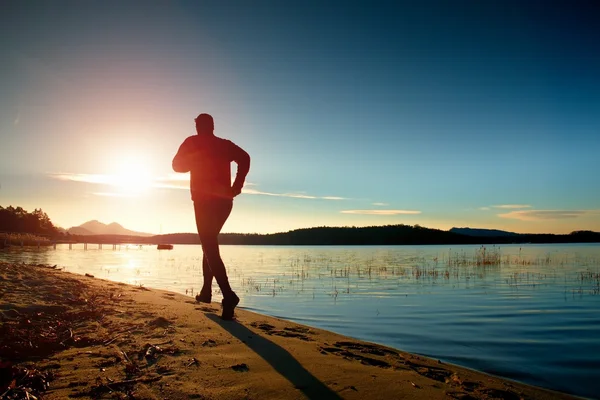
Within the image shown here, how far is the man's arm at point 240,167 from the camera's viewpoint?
249 inches

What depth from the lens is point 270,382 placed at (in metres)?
3.39

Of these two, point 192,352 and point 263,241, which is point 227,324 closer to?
point 192,352

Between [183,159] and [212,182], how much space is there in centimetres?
64

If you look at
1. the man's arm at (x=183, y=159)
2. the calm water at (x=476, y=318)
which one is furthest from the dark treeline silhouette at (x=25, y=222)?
the man's arm at (x=183, y=159)

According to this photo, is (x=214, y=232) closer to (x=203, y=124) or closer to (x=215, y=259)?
(x=215, y=259)

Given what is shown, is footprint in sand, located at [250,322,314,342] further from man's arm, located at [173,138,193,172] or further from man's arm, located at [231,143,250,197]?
man's arm, located at [173,138,193,172]

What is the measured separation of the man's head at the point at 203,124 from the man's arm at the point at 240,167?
538 millimetres

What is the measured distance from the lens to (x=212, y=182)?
615 centimetres

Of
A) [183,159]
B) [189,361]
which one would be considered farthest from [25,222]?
[189,361]

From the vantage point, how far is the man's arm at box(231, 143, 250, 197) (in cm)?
631

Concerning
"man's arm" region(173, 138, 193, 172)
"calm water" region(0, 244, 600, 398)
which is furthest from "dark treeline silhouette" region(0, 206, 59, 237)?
"man's arm" region(173, 138, 193, 172)

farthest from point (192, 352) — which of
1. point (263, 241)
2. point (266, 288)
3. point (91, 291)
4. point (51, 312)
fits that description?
point (263, 241)

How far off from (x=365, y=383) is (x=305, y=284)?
613 inches

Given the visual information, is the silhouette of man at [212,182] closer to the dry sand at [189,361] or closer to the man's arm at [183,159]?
the man's arm at [183,159]
